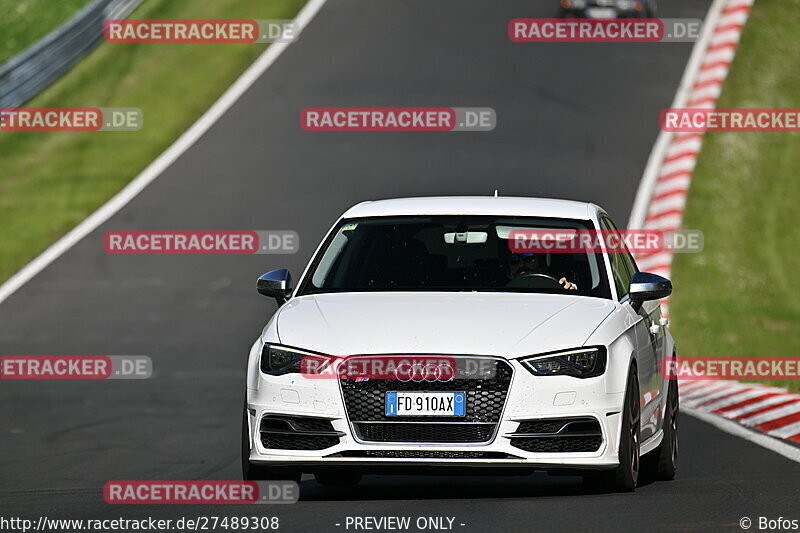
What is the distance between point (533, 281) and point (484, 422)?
4.15 feet

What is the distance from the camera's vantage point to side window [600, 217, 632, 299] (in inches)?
388

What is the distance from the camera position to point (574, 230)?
999cm

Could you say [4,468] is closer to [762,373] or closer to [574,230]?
[574,230]

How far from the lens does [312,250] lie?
71.9 ft

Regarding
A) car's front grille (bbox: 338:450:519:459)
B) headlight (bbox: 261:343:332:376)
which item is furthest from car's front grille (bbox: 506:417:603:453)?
headlight (bbox: 261:343:332:376)

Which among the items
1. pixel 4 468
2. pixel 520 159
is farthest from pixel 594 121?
pixel 4 468

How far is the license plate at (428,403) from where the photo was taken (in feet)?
28.0

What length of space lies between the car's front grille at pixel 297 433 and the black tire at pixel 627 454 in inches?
55.7

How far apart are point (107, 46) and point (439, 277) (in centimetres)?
2208
